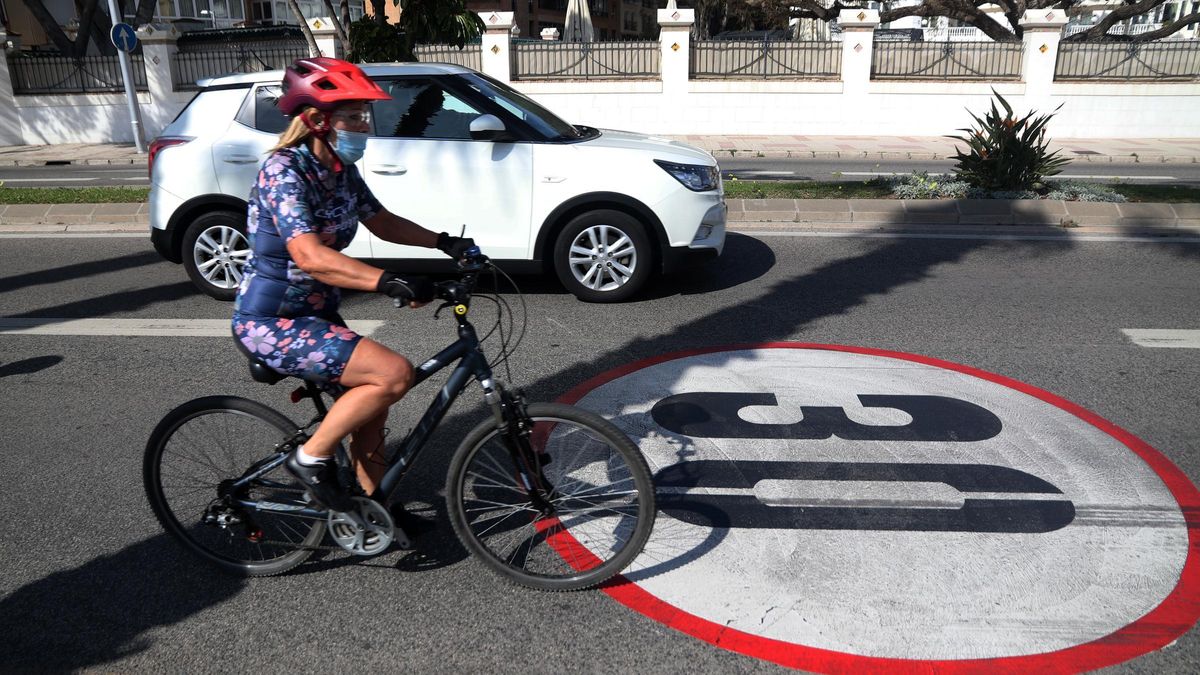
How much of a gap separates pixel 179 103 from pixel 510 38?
8.85 metres

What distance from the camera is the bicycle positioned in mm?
3090

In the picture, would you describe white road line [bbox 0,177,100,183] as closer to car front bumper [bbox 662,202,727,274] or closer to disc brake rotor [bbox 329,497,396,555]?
car front bumper [bbox 662,202,727,274]

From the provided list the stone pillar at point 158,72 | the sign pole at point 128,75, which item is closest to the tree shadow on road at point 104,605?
the sign pole at point 128,75

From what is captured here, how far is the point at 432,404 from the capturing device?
10.7 feet

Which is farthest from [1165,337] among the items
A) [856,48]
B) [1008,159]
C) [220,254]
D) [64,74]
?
[64,74]

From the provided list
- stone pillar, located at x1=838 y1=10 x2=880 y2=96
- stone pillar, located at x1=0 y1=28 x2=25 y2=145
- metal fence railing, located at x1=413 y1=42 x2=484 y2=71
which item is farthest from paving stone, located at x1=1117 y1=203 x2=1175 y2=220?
stone pillar, located at x1=0 y1=28 x2=25 y2=145

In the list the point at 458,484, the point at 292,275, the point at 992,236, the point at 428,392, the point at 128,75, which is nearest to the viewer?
the point at 292,275

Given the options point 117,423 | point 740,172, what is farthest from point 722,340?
point 740,172

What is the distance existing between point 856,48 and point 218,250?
18418 millimetres

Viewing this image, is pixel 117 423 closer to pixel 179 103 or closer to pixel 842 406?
pixel 842 406

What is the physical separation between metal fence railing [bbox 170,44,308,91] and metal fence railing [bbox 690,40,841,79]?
1044 centimetres

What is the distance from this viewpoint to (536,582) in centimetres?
328

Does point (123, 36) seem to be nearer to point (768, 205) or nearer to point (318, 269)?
point (768, 205)

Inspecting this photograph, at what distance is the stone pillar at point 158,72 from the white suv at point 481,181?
59.7 feet
